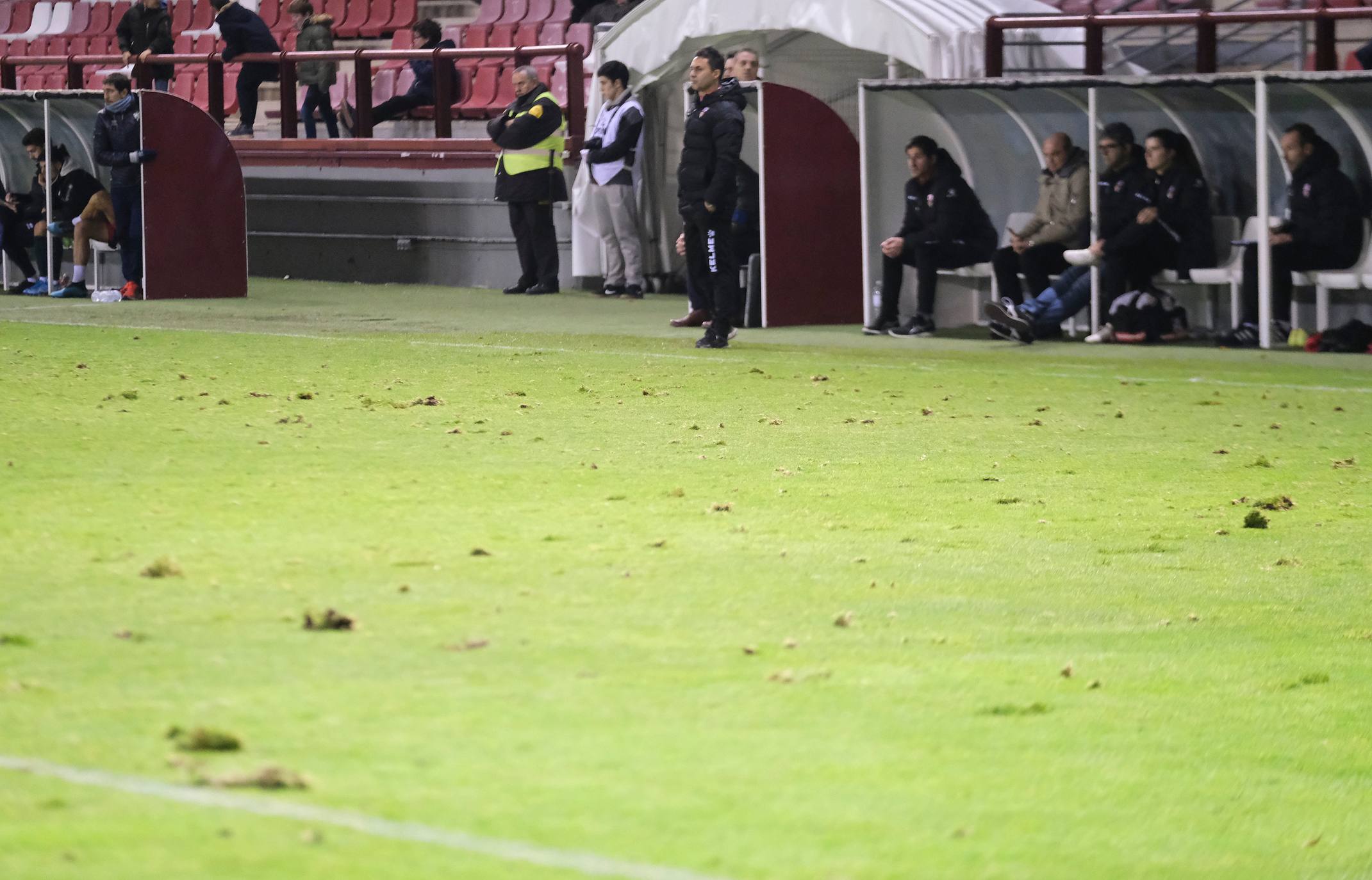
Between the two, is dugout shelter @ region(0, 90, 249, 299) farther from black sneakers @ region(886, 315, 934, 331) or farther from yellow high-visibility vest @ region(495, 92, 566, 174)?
black sneakers @ region(886, 315, 934, 331)

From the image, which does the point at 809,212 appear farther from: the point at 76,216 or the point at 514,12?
the point at 514,12

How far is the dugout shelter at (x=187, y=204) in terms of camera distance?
2061 centimetres

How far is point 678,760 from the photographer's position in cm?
461

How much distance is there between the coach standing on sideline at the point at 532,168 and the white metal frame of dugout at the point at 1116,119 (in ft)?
13.5

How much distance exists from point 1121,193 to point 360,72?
33.2 ft

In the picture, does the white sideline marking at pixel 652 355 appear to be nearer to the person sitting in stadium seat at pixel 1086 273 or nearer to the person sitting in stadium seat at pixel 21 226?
the person sitting in stadium seat at pixel 1086 273

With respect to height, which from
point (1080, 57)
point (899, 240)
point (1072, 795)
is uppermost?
point (1080, 57)

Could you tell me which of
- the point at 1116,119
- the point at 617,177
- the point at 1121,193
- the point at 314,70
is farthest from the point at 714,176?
the point at 314,70

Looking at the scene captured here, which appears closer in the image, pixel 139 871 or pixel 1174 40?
pixel 139 871

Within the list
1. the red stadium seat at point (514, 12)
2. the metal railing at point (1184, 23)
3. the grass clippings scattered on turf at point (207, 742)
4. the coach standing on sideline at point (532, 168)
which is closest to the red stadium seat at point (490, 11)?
the red stadium seat at point (514, 12)

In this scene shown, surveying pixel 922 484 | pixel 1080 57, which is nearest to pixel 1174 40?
pixel 1080 57

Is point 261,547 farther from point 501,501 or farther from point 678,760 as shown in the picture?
point 678,760

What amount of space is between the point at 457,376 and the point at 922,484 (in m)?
5.09

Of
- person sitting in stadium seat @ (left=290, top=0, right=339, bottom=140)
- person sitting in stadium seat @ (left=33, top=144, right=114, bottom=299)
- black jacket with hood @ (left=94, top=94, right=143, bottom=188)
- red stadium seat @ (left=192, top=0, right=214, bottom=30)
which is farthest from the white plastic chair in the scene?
red stadium seat @ (left=192, top=0, right=214, bottom=30)
